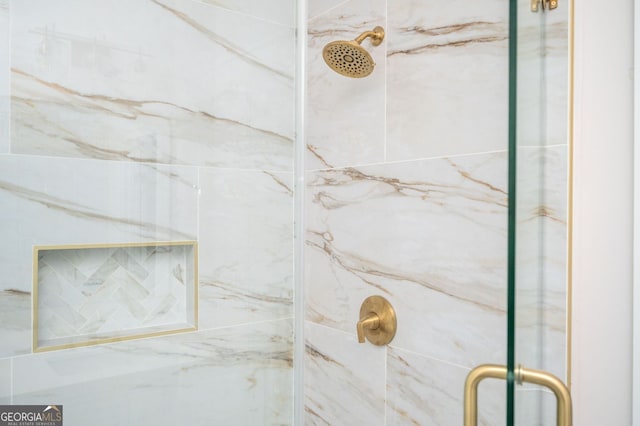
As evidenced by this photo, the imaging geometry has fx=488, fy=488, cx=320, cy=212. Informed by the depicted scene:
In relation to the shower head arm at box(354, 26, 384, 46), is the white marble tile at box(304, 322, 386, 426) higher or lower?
lower

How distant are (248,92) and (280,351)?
665 millimetres

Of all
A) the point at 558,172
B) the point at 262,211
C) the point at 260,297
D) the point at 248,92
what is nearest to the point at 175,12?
the point at 248,92

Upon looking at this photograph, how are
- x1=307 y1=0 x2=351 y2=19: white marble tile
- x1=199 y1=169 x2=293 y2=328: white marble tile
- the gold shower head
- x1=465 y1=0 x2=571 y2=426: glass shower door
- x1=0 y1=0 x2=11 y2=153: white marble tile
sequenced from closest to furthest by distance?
x1=465 y1=0 x2=571 y2=426: glass shower door < x1=0 y1=0 x2=11 y2=153: white marble tile < the gold shower head < x1=199 y1=169 x2=293 y2=328: white marble tile < x1=307 y1=0 x2=351 y2=19: white marble tile

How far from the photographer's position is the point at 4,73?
0.90 meters

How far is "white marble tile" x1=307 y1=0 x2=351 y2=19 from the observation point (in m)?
1.25

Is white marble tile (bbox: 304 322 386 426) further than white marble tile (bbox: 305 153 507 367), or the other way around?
white marble tile (bbox: 304 322 386 426)

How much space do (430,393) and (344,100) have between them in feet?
2.30

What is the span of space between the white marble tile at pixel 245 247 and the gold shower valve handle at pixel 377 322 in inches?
9.6

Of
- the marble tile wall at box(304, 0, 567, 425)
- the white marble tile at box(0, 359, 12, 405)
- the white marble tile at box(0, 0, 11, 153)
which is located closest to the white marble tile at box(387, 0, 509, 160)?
the marble tile wall at box(304, 0, 567, 425)

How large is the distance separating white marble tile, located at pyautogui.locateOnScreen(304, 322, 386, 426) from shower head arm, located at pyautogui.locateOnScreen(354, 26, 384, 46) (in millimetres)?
696

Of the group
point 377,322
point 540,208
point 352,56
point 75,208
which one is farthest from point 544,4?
point 75,208

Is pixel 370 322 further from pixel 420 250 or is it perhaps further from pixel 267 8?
pixel 267 8

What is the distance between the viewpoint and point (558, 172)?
70cm

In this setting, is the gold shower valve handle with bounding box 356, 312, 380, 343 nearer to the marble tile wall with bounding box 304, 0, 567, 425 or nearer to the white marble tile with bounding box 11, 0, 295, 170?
the marble tile wall with bounding box 304, 0, 567, 425
